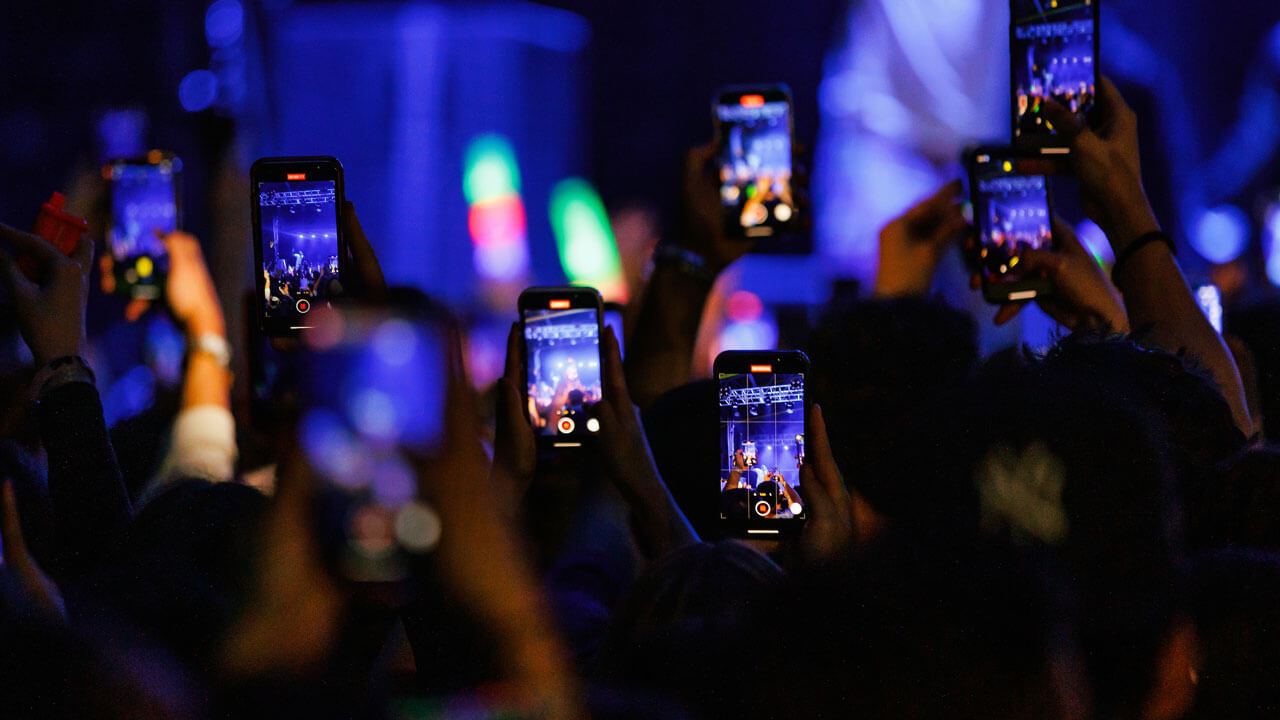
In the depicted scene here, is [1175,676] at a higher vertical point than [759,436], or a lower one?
lower

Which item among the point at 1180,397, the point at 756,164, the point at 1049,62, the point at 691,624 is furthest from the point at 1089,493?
the point at 756,164

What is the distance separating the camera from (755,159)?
2514mm

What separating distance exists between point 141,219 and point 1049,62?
2.23 m

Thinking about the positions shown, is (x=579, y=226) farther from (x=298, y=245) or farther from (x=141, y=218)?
(x=298, y=245)

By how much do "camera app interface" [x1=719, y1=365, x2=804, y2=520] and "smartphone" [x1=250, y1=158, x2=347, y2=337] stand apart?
0.67 meters

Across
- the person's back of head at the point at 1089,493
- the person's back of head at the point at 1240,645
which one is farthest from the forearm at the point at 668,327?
the person's back of head at the point at 1240,645

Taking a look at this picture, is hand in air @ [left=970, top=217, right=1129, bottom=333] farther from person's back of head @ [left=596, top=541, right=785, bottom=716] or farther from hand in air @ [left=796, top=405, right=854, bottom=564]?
person's back of head @ [left=596, top=541, right=785, bottom=716]

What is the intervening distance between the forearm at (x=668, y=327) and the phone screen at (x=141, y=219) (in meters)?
1.27

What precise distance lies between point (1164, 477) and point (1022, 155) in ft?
2.92

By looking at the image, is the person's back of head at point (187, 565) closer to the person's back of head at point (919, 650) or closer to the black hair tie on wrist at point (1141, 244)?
the person's back of head at point (919, 650)

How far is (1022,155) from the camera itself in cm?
207

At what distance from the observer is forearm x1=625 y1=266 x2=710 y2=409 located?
96.4 inches

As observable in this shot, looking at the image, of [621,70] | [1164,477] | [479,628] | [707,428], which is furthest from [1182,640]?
[621,70]

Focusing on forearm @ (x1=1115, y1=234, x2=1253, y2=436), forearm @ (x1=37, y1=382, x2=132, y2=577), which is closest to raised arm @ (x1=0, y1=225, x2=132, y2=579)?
forearm @ (x1=37, y1=382, x2=132, y2=577)
